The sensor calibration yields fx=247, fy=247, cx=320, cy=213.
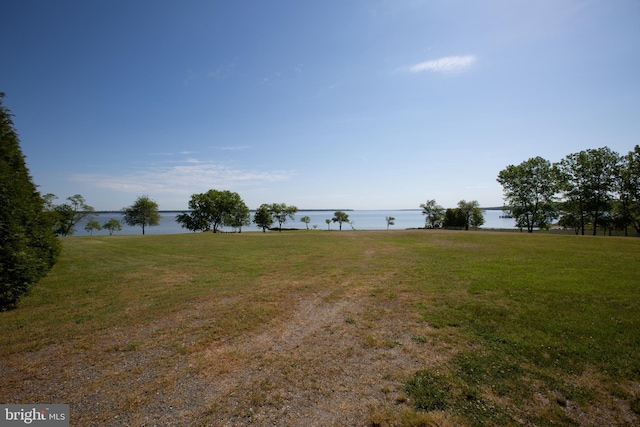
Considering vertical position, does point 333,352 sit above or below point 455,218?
below

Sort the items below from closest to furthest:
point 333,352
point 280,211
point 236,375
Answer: point 236,375
point 333,352
point 280,211

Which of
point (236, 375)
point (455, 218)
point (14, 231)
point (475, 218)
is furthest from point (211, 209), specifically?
point (475, 218)

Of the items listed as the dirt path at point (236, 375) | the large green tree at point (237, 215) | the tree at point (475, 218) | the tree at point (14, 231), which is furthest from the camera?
the tree at point (475, 218)

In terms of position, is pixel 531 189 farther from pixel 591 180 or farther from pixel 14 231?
pixel 14 231

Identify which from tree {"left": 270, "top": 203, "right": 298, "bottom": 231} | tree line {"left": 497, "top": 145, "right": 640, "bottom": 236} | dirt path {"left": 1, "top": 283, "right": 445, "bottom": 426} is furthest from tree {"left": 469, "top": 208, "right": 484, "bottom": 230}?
dirt path {"left": 1, "top": 283, "right": 445, "bottom": 426}

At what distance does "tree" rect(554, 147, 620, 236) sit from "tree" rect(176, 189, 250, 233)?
7300cm

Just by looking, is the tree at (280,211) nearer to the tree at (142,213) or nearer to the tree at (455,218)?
the tree at (142,213)

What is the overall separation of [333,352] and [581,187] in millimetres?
59989

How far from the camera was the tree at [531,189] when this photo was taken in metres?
47.6

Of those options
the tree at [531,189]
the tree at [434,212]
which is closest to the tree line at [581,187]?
the tree at [531,189]

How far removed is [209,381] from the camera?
198 inches

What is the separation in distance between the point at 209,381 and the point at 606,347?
9296 mm

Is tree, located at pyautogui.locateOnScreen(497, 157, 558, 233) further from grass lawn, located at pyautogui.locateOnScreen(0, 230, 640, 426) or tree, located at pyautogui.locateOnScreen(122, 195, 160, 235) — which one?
tree, located at pyautogui.locateOnScreen(122, 195, 160, 235)

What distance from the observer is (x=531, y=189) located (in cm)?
A: 4878
